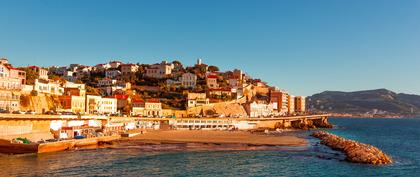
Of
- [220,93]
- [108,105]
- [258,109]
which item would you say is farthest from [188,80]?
[108,105]

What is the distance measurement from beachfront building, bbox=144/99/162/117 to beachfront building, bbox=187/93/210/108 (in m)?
9.07

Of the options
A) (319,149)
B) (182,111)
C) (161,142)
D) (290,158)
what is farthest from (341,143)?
(182,111)

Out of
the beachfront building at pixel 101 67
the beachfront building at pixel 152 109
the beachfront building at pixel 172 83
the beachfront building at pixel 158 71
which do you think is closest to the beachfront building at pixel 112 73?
the beachfront building at pixel 101 67

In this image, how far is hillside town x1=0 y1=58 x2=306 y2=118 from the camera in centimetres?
6556

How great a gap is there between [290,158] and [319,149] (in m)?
9.99

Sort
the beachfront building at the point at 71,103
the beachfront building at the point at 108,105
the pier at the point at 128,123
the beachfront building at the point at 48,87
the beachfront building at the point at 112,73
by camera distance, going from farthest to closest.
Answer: the beachfront building at the point at 112,73
the beachfront building at the point at 108,105
the beachfront building at the point at 71,103
the beachfront building at the point at 48,87
the pier at the point at 128,123

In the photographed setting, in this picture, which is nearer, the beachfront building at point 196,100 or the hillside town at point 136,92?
the hillside town at point 136,92

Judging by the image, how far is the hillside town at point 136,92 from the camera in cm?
6556

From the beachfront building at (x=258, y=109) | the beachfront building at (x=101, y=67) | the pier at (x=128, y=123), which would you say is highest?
the beachfront building at (x=101, y=67)

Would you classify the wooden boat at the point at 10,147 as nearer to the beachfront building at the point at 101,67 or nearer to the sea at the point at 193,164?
the sea at the point at 193,164

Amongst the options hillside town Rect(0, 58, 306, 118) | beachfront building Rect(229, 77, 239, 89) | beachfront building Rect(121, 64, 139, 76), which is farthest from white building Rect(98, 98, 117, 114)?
beachfront building Rect(229, 77, 239, 89)

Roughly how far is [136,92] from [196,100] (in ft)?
60.4

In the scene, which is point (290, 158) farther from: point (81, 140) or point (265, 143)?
point (81, 140)

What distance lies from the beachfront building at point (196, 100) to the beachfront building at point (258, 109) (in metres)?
13.2
